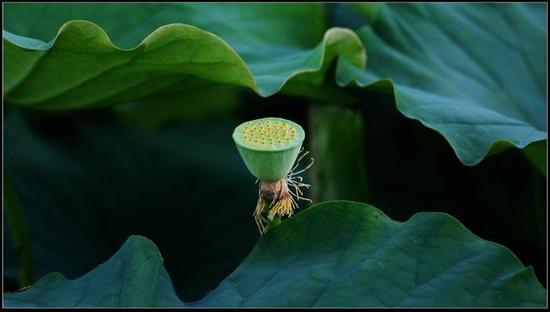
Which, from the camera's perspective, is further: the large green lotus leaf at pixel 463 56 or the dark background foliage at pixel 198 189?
the dark background foliage at pixel 198 189

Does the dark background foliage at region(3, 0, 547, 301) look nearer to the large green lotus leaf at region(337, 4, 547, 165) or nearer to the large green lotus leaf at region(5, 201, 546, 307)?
the large green lotus leaf at region(337, 4, 547, 165)

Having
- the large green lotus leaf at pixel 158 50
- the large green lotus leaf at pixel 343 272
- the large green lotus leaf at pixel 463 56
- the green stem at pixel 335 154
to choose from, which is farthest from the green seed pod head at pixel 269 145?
the green stem at pixel 335 154

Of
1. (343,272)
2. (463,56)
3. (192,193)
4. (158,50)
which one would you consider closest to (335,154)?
(463,56)

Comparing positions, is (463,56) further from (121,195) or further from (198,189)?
(121,195)

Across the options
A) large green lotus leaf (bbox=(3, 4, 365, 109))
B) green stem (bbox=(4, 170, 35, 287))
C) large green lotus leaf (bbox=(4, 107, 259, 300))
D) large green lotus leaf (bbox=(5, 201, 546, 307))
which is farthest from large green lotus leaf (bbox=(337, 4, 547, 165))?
green stem (bbox=(4, 170, 35, 287))

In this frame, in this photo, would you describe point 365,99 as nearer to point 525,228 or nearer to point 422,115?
point 525,228

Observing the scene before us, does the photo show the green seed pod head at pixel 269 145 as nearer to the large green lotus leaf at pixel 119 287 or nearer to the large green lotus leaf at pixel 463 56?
the large green lotus leaf at pixel 119 287
